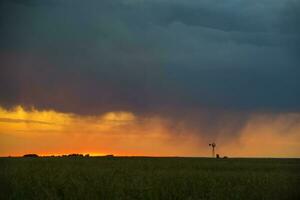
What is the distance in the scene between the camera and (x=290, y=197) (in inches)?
1143

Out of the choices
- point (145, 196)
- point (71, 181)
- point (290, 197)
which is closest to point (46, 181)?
point (71, 181)

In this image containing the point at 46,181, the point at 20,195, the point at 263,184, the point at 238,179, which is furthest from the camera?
the point at 238,179

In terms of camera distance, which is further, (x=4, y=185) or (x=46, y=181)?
(x=46, y=181)

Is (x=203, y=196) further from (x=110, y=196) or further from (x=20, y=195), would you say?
(x=20, y=195)

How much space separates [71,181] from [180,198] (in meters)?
7.16

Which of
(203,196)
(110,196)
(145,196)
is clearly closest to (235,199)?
(203,196)

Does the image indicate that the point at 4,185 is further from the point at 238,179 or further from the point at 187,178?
the point at 238,179

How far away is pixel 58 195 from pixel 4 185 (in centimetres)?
420

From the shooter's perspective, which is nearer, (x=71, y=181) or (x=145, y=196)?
(x=145, y=196)

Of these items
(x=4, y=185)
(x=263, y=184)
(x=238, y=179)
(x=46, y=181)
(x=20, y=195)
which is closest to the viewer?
(x=20, y=195)

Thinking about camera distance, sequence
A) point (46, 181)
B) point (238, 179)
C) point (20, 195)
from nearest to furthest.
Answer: point (20, 195) → point (46, 181) → point (238, 179)

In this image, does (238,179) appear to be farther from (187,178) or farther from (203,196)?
(203,196)

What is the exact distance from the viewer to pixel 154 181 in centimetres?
3200

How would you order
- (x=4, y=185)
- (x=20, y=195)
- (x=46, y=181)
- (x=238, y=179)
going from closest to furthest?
1. (x=20, y=195)
2. (x=4, y=185)
3. (x=46, y=181)
4. (x=238, y=179)
